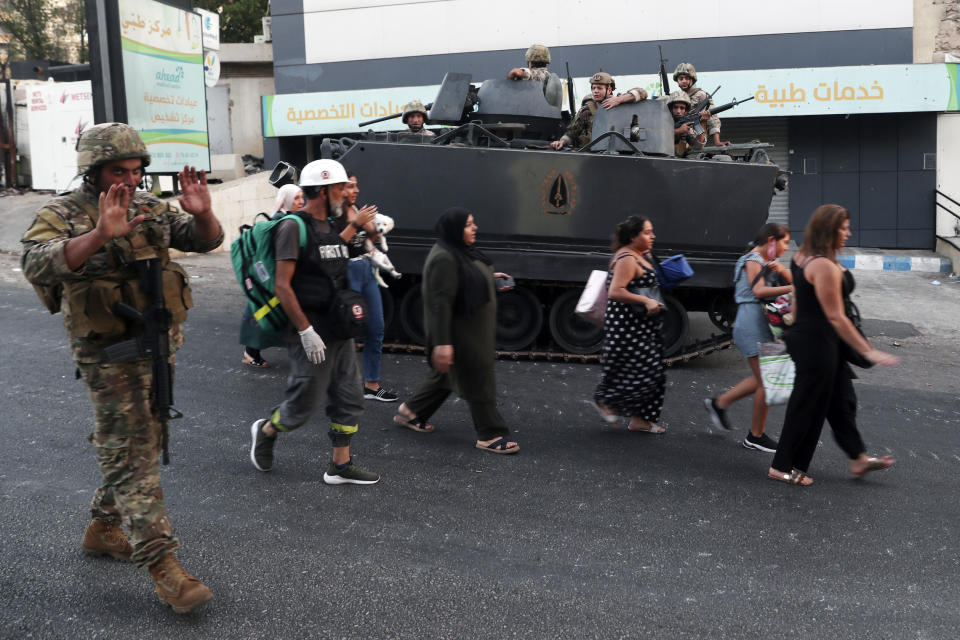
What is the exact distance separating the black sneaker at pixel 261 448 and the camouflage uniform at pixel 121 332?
4.46ft

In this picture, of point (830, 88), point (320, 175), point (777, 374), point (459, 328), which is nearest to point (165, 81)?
point (459, 328)

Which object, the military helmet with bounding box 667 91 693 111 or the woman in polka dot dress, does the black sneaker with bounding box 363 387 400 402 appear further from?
the military helmet with bounding box 667 91 693 111

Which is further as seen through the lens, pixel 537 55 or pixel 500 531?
pixel 537 55

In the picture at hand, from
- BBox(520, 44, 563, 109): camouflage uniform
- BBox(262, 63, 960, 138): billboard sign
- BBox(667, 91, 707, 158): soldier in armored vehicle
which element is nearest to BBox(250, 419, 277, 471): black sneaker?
BBox(667, 91, 707, 158): soldier in armored vehicle

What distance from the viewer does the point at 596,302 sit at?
6.07 m

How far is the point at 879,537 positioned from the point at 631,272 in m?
2.10

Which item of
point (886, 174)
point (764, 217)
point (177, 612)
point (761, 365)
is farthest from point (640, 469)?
point (886, 174)

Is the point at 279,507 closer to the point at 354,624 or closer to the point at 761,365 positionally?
the point at 354,624

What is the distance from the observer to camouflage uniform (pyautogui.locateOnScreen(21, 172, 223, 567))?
3391mm

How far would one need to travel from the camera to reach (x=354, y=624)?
342cm

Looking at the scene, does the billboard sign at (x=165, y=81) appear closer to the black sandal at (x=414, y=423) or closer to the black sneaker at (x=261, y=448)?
the black sandal at (x=414, y=423)

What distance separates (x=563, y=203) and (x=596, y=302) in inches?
102

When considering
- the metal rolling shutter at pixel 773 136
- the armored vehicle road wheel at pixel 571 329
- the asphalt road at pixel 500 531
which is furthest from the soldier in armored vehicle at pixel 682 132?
the metal rolling shutter at pixel 773 136

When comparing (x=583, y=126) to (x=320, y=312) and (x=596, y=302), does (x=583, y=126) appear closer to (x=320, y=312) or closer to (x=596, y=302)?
(x=596, y=302)
